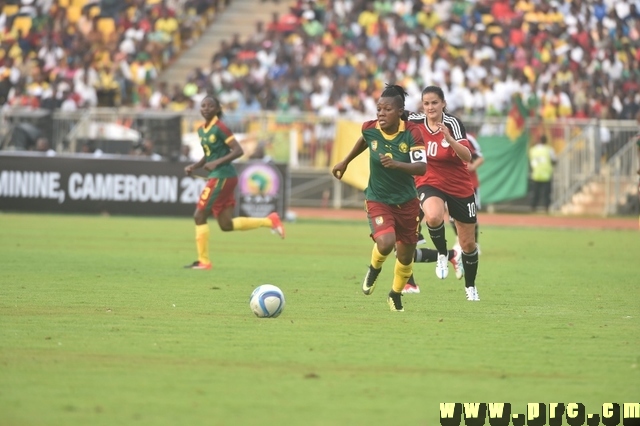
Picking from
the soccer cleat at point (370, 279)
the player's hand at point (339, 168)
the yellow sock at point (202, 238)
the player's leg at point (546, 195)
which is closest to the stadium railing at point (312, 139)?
the player's leg at point (546, 195)

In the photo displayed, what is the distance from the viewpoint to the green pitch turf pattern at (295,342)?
732 centimetres

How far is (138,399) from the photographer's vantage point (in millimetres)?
7367

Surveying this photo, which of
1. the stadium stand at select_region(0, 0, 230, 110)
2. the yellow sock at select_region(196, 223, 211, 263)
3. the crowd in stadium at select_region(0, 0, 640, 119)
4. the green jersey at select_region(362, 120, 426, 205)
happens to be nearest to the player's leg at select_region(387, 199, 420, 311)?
the green jersey at select_region(362, 120, 426, 205)

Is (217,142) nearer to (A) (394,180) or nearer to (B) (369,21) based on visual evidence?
(A) (394,180)

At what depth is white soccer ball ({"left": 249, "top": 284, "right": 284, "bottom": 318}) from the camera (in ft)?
37.4

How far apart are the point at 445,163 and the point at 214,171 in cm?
470

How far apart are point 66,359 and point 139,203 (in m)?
21.4

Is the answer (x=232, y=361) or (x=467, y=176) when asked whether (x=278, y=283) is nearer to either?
(x=467, y=176)

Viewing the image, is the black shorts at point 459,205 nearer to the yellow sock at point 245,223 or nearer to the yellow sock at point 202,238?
the yellow sock at point 202,238

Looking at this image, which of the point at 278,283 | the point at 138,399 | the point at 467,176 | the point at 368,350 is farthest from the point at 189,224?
the point at 138,399

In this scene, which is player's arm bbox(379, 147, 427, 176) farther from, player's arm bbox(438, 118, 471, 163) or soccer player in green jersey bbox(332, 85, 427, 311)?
player's arm bbox(438, 118, 471, 163)

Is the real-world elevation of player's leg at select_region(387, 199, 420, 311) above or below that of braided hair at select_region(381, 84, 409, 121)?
below

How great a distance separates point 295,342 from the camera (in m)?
9.80

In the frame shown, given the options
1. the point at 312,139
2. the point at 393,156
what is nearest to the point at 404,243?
the point at 393,156
